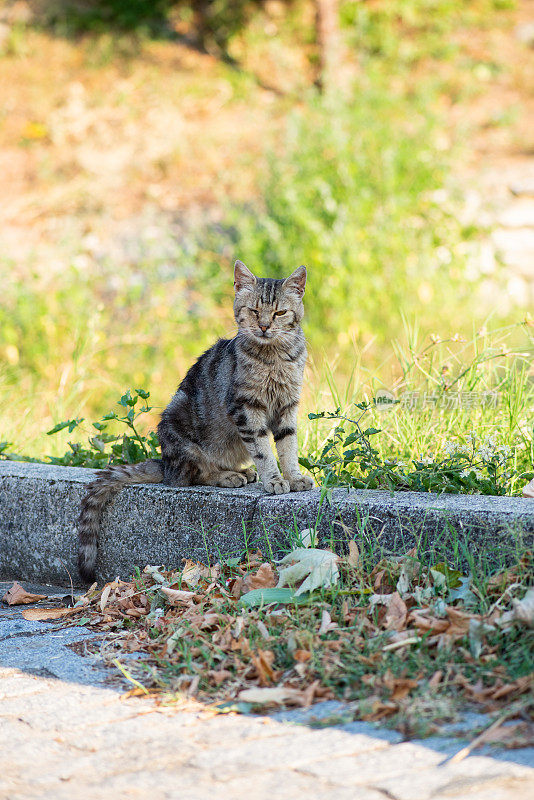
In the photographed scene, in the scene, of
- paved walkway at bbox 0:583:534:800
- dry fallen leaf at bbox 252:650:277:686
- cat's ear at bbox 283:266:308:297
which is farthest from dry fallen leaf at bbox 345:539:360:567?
cat's ear at bbox 283:266:308:297

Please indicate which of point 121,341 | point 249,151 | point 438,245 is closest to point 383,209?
point 438,245

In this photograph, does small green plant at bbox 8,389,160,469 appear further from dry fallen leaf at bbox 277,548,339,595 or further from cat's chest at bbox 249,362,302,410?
dry fallen leaf at bbox 277,548,339,595

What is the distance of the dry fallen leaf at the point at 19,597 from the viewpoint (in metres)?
3.45

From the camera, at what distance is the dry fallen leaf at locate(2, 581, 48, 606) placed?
345 cm

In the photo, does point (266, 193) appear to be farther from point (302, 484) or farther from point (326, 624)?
point (326, 624)

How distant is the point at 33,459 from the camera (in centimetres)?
449

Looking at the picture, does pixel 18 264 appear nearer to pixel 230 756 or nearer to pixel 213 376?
pixel 213 376

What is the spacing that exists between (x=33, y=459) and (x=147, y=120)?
28.2 feet

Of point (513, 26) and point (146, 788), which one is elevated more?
point (513, 26)

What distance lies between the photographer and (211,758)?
2.03 meters

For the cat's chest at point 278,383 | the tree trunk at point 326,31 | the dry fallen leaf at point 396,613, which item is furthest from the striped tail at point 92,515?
the tree trunk at point 326,31

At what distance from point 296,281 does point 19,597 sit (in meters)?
1.78

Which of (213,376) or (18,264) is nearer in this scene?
(213,376)

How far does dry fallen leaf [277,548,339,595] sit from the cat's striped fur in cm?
55
